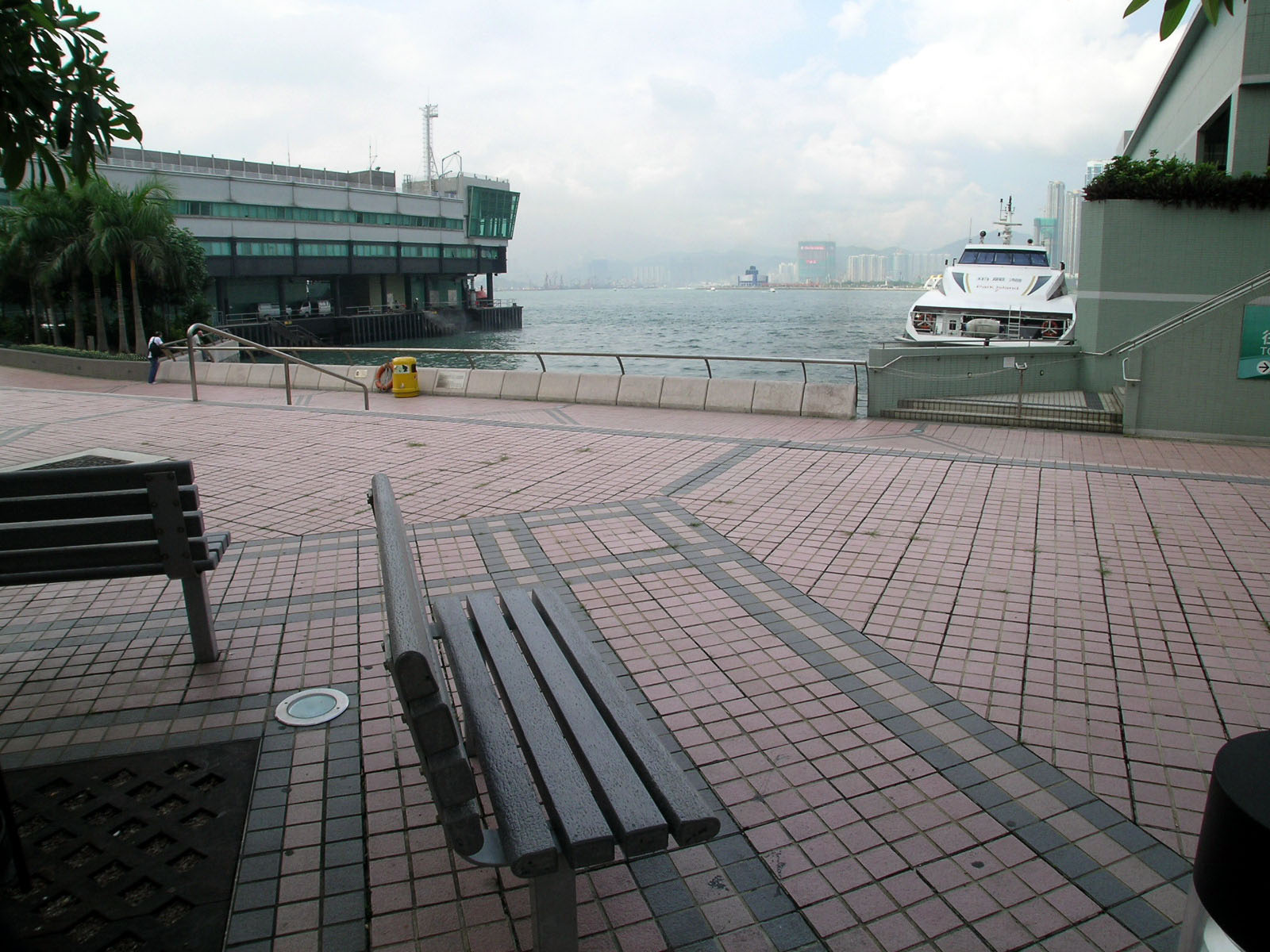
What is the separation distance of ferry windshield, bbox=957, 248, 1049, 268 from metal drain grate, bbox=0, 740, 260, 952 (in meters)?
24.1

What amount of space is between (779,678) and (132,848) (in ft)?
9.00

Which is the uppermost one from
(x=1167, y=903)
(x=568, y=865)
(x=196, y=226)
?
(x=196, y=226)

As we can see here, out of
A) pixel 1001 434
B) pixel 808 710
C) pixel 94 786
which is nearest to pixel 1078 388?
pixel 1001 434

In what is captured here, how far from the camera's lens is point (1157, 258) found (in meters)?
14.3

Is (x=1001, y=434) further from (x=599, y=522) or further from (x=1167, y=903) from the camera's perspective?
(x=1167, y=903)

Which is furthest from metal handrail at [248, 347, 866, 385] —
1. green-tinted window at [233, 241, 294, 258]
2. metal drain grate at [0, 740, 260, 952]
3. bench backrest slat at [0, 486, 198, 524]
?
green-tinted window at [233, 241, 294, 258]

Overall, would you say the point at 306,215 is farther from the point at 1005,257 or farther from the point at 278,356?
the point at 278,356

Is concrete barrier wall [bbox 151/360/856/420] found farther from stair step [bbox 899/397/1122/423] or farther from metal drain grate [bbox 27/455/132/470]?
metal drain grate [bbox 27/455/132/470]

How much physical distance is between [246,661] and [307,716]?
764 mm

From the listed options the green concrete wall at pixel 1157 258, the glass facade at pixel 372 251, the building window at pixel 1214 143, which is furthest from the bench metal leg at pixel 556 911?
the glass facade at pixel 372 251

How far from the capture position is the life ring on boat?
1553 centimetres

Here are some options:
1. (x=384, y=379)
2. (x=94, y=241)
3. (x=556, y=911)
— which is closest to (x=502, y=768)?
(x=556, y=911)

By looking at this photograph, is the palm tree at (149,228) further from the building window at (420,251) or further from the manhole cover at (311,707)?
the building window at (420,251)

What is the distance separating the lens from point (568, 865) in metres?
2.34
